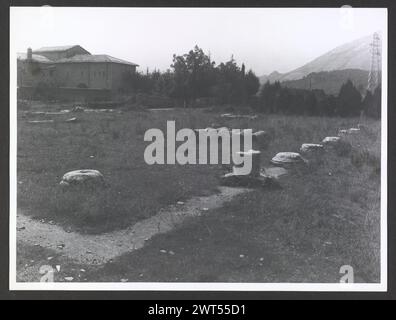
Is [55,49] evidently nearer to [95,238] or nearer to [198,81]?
[198,81]

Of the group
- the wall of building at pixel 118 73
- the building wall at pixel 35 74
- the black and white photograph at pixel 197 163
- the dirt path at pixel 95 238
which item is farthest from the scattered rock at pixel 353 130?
the building wall at pixel 35 74

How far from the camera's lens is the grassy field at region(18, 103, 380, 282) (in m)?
7.81

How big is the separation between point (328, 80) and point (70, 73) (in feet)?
16.9

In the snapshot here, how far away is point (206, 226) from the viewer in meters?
8.22

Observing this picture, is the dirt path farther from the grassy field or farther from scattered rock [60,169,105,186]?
scattered rock [60,169,105,186]

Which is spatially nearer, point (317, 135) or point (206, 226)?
point (206, 226)

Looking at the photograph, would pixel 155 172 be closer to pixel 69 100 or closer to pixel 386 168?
pixel 69 100

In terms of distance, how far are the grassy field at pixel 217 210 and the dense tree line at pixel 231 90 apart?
0.84 feet

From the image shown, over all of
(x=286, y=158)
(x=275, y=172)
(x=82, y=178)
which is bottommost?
(x=82, y=178)

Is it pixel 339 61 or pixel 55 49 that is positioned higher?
pixel 55 49

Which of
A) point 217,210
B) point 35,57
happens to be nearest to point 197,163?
point 217,210

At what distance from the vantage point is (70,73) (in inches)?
341
